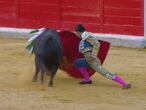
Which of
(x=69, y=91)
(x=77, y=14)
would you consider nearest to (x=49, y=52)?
(x=69, y=91)

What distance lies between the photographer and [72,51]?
10.3 meters

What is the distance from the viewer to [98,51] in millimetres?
10039

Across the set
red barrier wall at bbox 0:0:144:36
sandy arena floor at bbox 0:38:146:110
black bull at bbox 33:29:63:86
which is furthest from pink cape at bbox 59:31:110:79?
red barrier wall at bbox 0:0:144:36

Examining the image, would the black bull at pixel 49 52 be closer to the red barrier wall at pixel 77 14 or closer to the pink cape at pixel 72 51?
the pink cape at pixel 72 51

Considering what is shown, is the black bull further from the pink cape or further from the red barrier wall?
the red barrier wall

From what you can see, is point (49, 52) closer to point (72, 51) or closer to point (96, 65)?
point (96, 65)

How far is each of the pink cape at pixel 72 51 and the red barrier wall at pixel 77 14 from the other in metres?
4.48

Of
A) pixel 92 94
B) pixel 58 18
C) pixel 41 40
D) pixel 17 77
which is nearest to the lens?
pixel 92 94

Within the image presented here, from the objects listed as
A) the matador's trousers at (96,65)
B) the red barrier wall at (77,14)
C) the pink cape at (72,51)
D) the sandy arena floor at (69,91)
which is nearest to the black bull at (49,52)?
the sandy arena floor at (69,91)

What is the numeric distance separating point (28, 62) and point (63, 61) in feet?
6.86

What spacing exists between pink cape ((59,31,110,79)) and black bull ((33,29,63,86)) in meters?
0.60

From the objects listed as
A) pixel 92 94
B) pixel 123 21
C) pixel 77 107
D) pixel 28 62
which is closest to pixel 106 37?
pixel 123 21

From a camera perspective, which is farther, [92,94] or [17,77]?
[17,77]

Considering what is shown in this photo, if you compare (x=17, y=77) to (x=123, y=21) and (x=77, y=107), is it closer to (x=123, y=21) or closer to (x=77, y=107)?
(x=77, y=107)
